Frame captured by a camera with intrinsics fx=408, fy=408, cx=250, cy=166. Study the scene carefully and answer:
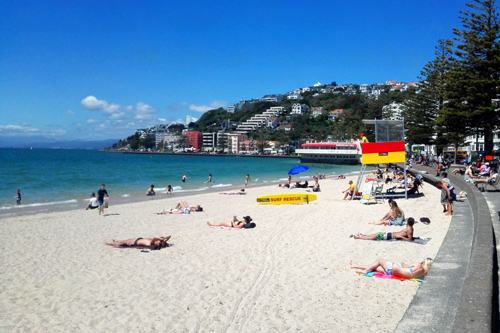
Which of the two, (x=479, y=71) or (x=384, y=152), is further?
(x=479, y=71)

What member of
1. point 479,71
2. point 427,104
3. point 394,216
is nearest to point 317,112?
point 427,104

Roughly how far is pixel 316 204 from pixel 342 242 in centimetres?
655

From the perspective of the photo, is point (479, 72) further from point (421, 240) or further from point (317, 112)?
point (317, 112)

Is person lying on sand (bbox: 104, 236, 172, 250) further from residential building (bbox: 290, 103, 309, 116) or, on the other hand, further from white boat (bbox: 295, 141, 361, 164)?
residential building (bbox: 290, 103, 309, 116)

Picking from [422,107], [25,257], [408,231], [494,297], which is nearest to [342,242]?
[408,231]

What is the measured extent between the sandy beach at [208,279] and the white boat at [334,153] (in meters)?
51.5

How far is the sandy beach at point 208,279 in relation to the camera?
4.51m

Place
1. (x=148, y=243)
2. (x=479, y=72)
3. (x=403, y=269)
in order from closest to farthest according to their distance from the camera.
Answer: (x=403, y=269) → (x=148, y=243) → (x=479, y=72)

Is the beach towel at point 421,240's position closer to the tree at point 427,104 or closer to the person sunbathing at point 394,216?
the person sunbathing at point 394,216

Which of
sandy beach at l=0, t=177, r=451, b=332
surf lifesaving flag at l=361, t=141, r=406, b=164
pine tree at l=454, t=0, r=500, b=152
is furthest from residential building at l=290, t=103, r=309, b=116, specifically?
sandy beach at l=0, t=177, r=451, b=332

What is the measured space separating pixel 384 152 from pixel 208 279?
9.51 metres

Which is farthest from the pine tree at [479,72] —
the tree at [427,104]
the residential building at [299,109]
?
the residential building at [299,109]

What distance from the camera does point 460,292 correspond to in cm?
371

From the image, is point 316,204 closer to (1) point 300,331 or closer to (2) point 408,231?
(2) point 408,231
